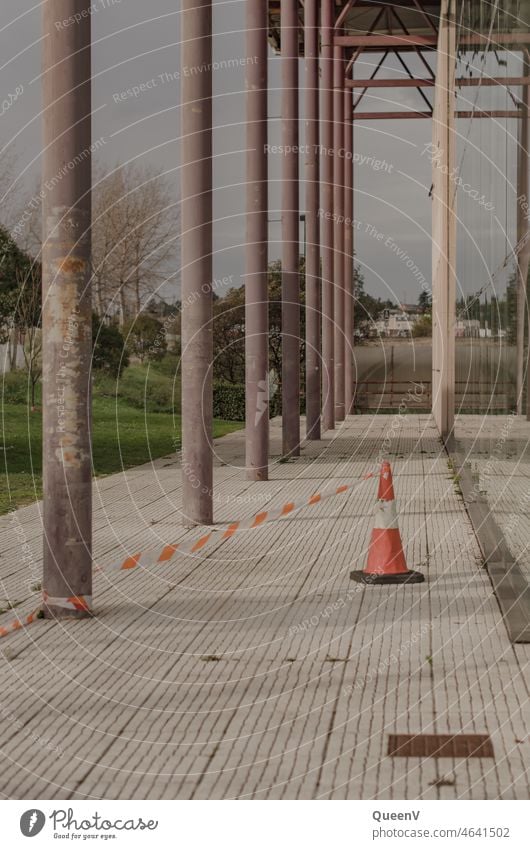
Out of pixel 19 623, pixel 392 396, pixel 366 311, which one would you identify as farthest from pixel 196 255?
pixel 366 311

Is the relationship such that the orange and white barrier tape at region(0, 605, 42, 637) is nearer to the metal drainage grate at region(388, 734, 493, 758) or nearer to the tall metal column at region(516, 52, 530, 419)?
the metal drainage grate at region(388, 734, 493, 758)

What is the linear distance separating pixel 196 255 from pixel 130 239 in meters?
23.9

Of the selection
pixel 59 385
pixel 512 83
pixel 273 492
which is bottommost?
pixel 273 492

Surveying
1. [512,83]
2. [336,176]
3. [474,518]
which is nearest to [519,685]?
[512,83]

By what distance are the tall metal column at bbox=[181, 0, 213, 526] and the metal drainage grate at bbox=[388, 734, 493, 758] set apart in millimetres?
6799

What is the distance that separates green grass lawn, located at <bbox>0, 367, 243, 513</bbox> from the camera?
17281 millimetres

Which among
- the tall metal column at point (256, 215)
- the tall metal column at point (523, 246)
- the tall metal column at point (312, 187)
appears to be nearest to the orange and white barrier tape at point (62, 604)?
the tall metal column at point (523, 246)

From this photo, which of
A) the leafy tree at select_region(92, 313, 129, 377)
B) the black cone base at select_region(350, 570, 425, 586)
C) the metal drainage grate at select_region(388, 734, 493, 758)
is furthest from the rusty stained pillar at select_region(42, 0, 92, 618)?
the leafy tree at select_region(92, 313, 129, 377)

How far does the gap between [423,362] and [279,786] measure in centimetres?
4428

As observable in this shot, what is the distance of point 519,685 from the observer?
6234mm

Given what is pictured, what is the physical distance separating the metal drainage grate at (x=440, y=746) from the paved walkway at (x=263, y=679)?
0.19 feet

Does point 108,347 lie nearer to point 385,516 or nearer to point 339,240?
point 339,240

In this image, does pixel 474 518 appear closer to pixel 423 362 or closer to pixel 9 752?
pixel 9 752

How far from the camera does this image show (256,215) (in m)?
16.7
